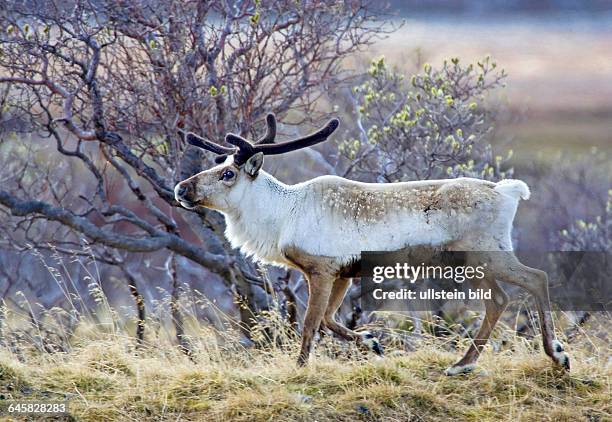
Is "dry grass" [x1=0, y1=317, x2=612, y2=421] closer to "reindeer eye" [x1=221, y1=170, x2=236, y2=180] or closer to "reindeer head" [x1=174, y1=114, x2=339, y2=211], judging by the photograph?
"reindeer head" [x1=174, y1=114, x2=339, y2=211]

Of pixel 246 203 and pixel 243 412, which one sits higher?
pixel 246 203

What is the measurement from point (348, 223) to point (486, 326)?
53.7 inches

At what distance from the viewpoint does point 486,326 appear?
7820 mm

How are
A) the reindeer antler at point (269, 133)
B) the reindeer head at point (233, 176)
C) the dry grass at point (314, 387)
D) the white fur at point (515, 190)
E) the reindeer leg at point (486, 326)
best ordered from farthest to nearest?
1. the reindeer antler at point (269, 133)
2. the reindeer head at point (233, 176)
3. the reindeer leg at point (486, 326)
4. the white fur at point (515, 190)
5. the dry grass at point (314, 387)

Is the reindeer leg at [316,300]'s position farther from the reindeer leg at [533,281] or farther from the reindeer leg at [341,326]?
the reindeer leg at [533,281]

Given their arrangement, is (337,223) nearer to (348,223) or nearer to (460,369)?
(348,223)

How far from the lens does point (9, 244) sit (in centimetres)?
1287

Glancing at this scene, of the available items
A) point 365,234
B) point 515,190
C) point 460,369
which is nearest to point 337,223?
point 365,234

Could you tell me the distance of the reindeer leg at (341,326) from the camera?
8.05m

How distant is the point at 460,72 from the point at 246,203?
215 inches

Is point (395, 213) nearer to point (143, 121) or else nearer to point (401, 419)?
point (401, 419)

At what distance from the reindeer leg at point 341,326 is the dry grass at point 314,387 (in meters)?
0.12

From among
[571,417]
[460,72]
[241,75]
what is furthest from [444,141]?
[571,417]

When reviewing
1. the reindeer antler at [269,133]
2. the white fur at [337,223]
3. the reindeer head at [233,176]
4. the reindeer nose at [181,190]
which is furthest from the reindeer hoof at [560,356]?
the reindeer nose at [181,190]
